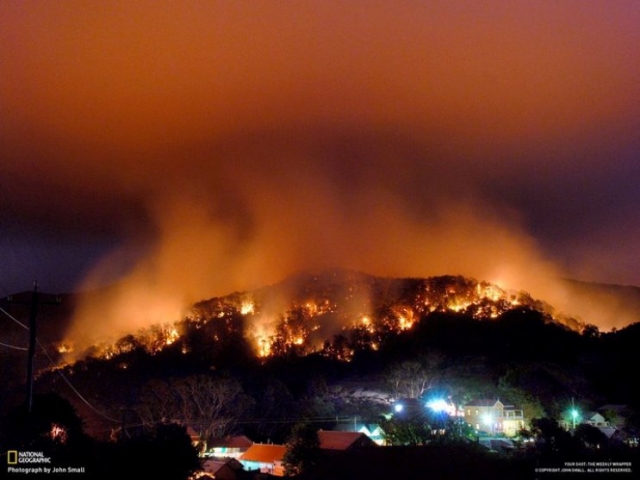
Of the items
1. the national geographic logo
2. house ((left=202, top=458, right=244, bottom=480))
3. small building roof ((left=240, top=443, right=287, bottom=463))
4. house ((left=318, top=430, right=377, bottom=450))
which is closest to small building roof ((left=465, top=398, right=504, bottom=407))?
house ((left=318, top=430, right=377, bottom=450))

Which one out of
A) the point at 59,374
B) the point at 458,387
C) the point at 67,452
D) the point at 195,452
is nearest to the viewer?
the point at 67,452

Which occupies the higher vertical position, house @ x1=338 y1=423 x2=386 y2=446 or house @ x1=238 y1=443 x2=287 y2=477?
house @ x1=338 y1=423 x2=386 y2=446

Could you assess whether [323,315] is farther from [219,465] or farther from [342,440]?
[219,465]

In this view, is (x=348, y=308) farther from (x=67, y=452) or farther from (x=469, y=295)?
(x=67, y=452)

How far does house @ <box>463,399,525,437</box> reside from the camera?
3706 cm

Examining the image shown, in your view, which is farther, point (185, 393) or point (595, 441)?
point (185, 393)

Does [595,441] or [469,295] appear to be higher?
[469,295]

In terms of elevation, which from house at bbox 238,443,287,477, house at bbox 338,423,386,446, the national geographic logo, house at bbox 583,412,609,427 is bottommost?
house at bbox 238,443,287,477

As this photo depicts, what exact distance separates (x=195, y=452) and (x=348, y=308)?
195 ft

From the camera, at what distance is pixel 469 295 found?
73312mm

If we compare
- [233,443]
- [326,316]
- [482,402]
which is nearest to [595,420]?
[482,402]

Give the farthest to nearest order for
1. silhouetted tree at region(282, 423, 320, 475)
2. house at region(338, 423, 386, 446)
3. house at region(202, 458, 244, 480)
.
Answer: house at region(338, 423, 386, 446) < house at region(202, 458, 244, 480) < silhouetted tree at region(282, 423, 320, 475)

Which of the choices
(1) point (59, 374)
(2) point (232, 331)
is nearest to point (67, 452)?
(1) point (59, 374)

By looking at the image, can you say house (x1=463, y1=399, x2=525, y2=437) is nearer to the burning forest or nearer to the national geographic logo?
the burning forest
